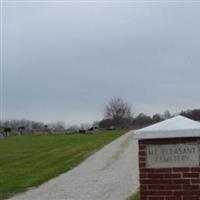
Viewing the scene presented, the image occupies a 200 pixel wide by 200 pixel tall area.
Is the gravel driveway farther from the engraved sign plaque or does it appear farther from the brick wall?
the engraved sign plaque

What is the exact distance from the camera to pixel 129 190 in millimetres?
14422

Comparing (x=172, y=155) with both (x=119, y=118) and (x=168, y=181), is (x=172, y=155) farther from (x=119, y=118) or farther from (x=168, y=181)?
(x=119, y=118)

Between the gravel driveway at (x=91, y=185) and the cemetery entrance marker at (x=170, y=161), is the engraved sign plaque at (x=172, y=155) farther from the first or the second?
the gravel driveway at (x=91, y=185)

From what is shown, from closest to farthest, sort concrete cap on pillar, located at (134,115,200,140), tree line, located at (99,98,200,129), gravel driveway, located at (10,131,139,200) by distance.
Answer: concrete cap on pillar, located at (134,115,200,140)
gravel driveway, located at (10,131,139,200)
tree line, located at (99,98,200,129)

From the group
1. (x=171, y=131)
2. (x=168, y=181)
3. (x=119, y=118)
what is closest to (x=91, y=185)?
(x=168, y=181)

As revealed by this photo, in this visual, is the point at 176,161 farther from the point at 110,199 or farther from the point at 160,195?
the point at 110,199

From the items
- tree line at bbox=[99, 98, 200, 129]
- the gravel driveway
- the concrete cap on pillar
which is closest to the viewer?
the concrete cap on pillar

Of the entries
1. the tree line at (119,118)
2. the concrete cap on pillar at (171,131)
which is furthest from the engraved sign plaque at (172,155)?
the tree line at (119,118)

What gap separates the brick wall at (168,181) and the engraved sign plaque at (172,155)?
51 millimetres

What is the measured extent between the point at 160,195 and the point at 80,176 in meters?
12.3

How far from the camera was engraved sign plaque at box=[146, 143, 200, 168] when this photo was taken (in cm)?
683

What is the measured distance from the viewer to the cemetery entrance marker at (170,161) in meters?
6.82

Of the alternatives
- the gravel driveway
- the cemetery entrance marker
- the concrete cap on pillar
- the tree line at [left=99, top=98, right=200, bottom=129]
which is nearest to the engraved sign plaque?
the cemetery entrance marker

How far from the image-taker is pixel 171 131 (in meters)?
6.82
